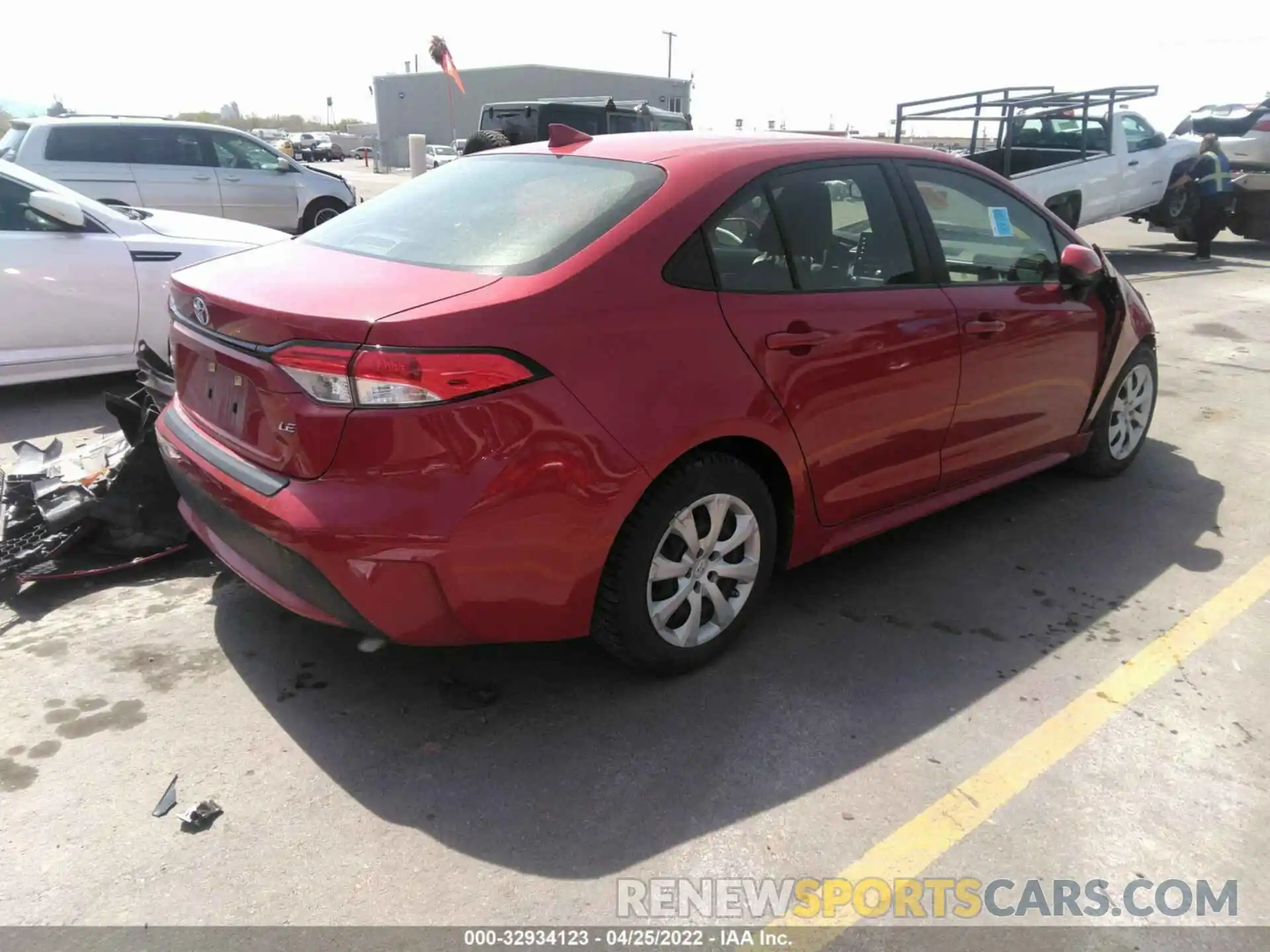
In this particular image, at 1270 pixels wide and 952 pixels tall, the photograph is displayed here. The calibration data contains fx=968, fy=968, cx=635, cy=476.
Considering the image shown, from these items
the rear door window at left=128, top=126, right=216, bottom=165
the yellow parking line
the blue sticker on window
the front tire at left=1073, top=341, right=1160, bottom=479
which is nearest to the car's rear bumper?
the yellow parking line

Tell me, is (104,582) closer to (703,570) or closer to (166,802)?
(166,802)

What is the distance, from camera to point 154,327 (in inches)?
231

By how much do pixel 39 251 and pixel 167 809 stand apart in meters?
4.25

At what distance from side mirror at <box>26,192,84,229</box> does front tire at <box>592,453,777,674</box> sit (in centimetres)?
448

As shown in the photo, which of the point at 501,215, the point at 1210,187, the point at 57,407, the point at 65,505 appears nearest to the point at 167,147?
the point at 57,407

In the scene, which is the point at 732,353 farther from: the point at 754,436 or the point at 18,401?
the point at 18,401

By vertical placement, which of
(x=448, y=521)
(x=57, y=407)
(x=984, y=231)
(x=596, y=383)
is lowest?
(x=57, y=407)

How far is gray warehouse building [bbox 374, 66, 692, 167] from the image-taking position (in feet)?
218

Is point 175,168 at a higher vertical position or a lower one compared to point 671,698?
higher

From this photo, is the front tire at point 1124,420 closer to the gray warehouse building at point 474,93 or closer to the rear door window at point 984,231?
the rear door window at point 984,231

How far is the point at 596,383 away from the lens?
2.67m

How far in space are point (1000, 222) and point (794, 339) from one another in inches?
63.9

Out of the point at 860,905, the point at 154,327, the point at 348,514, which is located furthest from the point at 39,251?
the point at 860,905

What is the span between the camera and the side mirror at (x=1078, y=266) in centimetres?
427
